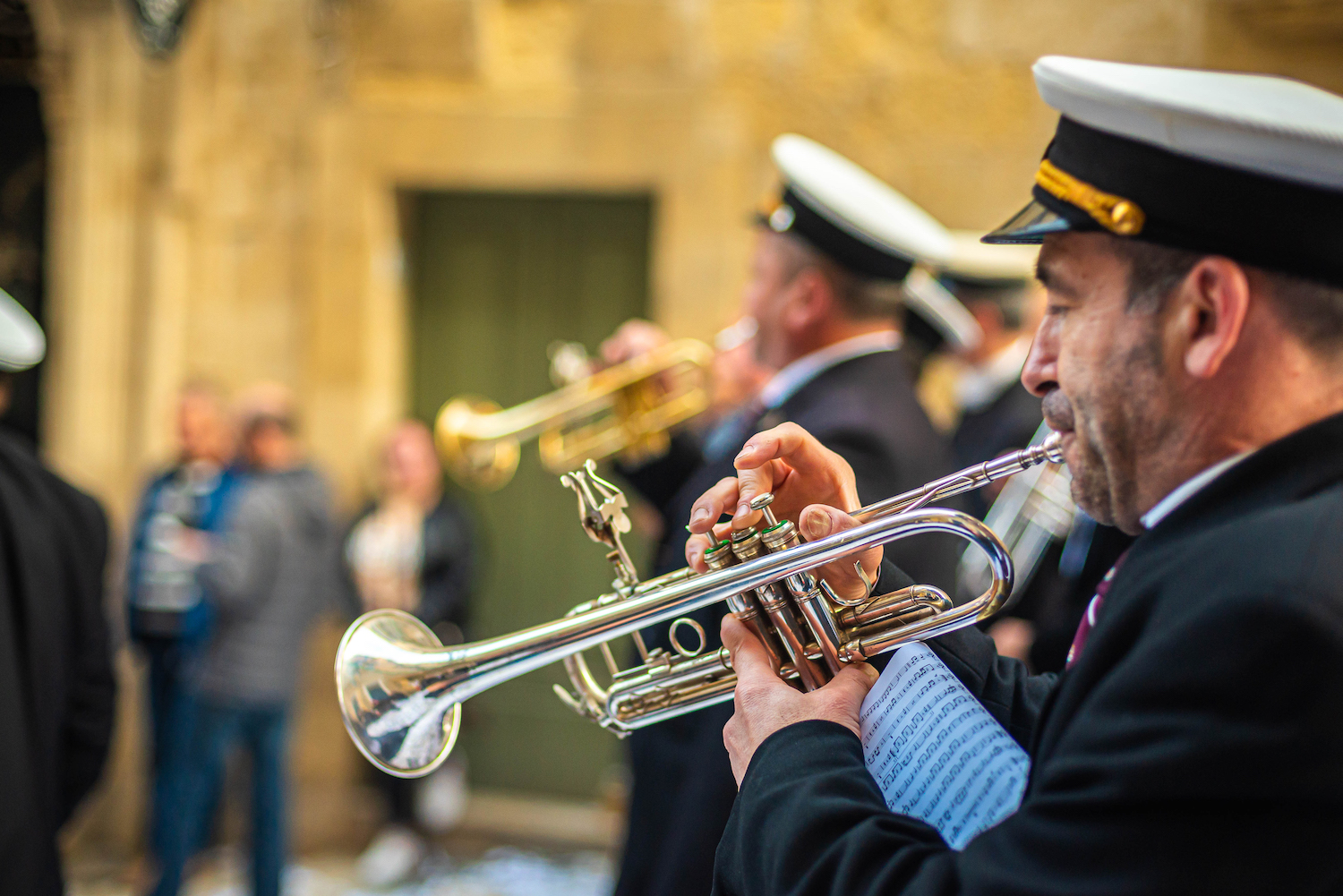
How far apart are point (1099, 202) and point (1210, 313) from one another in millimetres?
143

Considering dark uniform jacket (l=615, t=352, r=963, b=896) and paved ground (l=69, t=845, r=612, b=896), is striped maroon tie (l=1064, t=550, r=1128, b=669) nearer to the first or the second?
dark uniform jacket (l=615, t=352, r=963, b=896)

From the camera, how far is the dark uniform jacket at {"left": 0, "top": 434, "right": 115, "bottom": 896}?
2.36 meters

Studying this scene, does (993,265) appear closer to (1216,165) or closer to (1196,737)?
(1216,165)

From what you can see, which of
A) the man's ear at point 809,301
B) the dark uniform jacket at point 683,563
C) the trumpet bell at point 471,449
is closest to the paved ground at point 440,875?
the trumpet bell at point 471,449

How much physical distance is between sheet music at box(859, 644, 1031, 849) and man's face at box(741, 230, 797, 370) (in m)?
1.46

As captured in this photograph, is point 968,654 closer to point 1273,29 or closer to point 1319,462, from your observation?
point 1319,462

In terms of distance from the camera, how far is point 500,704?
6113mm

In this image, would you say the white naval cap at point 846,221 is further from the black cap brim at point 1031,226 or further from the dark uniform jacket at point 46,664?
the dark uniform jacket at point 46,664

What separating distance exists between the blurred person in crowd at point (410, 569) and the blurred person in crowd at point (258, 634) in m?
0.28

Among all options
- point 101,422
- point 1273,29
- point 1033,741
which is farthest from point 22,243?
point 1033,741

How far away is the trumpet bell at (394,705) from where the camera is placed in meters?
1.59

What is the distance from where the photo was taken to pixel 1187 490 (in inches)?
43.4

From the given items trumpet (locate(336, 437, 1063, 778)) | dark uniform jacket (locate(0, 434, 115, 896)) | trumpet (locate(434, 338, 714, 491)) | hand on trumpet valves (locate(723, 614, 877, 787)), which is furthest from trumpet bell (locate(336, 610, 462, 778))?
trumpet (locate(434, 338, 714, 491))

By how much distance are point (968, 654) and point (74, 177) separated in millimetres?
5699
